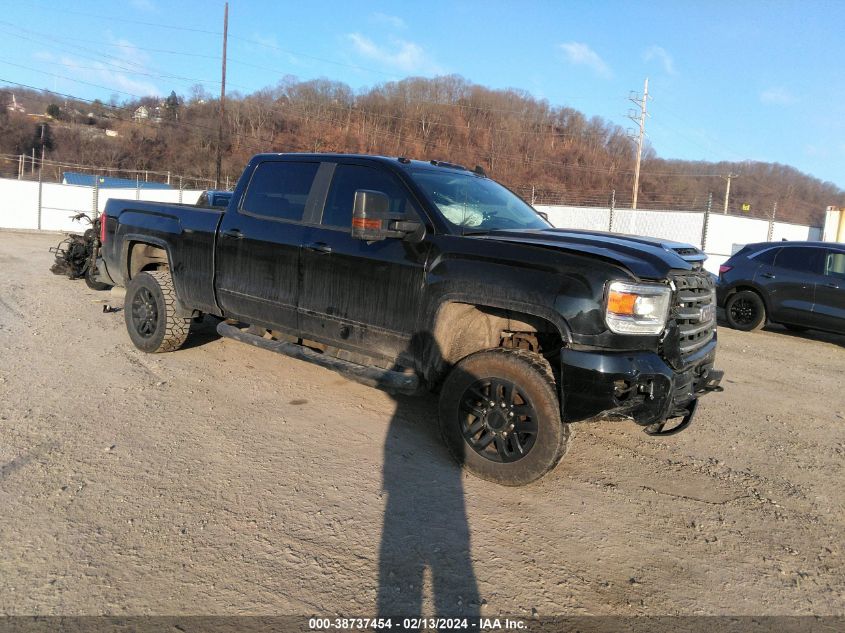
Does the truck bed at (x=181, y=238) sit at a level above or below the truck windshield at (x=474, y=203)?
below

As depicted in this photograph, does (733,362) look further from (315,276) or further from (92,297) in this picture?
(92,297)

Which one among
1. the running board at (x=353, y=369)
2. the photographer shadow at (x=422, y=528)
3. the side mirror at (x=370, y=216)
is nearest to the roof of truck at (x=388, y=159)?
the side mirror at (x=370, y=216)

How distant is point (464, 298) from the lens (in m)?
3.86

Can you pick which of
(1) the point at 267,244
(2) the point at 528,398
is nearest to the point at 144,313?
(1) the point at 267,244

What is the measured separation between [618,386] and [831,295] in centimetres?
792

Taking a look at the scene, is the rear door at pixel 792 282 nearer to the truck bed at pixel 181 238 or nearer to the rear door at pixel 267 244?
the rear door at pixel 267 244

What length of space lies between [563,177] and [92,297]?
54.2 m

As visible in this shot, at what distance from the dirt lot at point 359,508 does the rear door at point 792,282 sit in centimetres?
478

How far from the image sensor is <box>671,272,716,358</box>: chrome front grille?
144 inches

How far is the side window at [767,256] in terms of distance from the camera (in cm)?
1030

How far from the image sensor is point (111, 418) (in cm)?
459

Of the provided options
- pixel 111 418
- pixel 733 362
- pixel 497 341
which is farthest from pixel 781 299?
pixel 111 418

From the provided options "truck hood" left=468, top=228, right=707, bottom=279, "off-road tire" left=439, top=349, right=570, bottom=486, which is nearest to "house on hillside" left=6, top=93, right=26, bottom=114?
"truck hood" left=468, top=228, right=707, bottom=279

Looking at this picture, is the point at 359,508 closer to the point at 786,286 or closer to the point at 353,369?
the point at 353,369
